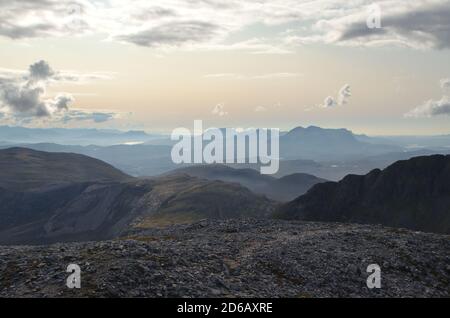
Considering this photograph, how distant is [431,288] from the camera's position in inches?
1553

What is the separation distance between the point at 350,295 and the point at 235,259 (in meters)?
11.2

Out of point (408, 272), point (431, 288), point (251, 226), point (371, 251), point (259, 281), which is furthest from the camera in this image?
point (251, 226)

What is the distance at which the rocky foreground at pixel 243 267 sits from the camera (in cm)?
3175

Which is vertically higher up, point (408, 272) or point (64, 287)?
point (64, 287)

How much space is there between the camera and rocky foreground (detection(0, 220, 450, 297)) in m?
31.8

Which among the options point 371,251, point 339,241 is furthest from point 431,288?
point 339,241

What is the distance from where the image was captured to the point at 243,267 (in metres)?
38.7

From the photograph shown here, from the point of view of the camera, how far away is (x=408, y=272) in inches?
1658

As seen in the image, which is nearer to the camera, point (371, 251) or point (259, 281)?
point (259, 281)

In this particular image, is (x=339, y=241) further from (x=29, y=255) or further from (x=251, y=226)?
(x=29, y=255)

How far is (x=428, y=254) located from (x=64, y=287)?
122ft
